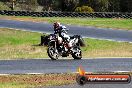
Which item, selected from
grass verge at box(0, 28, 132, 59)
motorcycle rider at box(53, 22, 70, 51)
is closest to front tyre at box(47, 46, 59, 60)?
motorcycle rider at box(53, 22, 70, 51)

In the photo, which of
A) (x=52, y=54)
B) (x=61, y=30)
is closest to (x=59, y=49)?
(x=52, y=54)

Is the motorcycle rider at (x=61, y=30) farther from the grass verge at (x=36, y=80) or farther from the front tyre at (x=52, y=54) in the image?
the grass verge at (x=36, y=80)

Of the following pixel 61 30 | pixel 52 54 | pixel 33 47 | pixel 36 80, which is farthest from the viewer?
pixel 33 47

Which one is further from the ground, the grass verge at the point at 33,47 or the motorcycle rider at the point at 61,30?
→ the motorcycle rider at the point at 61,30

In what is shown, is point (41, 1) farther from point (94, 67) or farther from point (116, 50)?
point (94, 67)

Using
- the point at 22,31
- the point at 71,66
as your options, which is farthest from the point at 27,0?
the point at 71,66

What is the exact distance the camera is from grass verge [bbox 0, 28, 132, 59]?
23341 millimetres

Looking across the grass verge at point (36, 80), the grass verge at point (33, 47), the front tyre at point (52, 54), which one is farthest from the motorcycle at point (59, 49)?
the grass verge at point (36, 80)

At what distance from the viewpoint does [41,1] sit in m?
102

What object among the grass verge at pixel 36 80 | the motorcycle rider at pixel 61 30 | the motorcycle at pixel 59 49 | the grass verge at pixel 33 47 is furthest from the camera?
the grass verge at pixel 33 47

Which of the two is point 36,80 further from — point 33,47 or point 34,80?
point 33,47

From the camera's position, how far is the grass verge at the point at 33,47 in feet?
76.6

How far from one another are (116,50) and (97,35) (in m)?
9.99

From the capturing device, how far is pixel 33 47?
27766 millimetres
